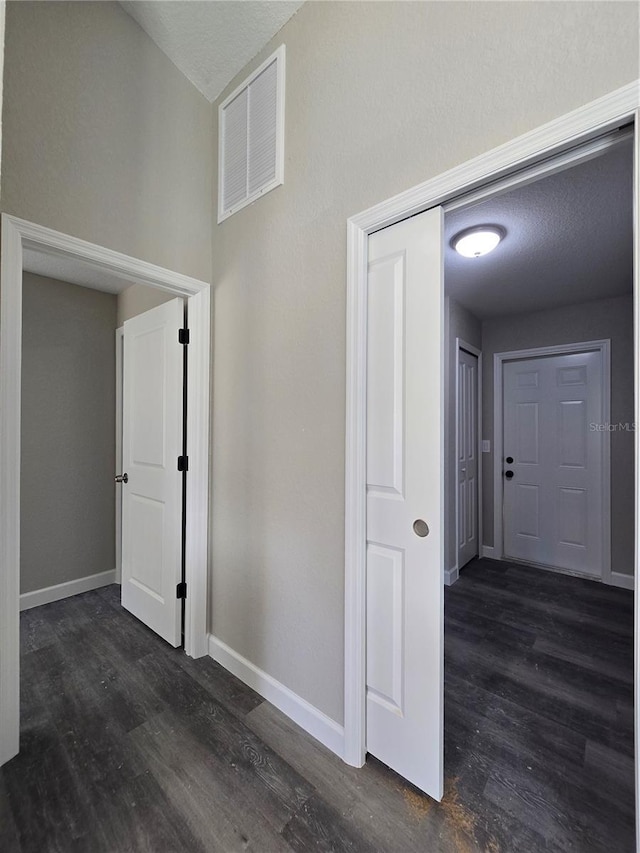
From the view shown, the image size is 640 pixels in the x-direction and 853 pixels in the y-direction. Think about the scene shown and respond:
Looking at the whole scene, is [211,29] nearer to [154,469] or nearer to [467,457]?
[154,469]

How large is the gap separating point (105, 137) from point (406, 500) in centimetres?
212

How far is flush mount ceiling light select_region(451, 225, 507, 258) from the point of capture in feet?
7.26

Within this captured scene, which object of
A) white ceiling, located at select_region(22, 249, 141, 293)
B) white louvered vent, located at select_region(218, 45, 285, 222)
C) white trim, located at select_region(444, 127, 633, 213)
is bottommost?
white trim, located at select_region(444, 127, 633, 213)

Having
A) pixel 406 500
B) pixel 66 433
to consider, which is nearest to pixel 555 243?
pixel 406 500

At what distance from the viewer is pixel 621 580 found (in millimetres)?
3184

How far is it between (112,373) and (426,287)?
2875mm

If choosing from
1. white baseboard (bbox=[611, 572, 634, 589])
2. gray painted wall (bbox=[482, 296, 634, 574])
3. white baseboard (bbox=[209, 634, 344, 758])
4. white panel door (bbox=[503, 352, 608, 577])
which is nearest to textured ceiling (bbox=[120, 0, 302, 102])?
white baseboard (bbox=[209, 634, 344, 758])

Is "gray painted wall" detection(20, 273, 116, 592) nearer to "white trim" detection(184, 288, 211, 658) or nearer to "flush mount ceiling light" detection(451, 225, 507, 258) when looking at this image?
"white trim" detection(184, 288, 211, 658)

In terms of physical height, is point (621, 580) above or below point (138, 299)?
below

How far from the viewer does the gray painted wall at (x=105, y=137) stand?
1.48 metres

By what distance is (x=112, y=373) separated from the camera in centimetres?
316

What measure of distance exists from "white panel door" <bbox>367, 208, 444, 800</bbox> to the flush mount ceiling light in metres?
1.19

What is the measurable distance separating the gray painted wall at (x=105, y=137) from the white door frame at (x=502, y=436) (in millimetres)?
3143

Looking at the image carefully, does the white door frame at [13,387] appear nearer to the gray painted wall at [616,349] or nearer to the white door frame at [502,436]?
the white door frame at [502,436]
